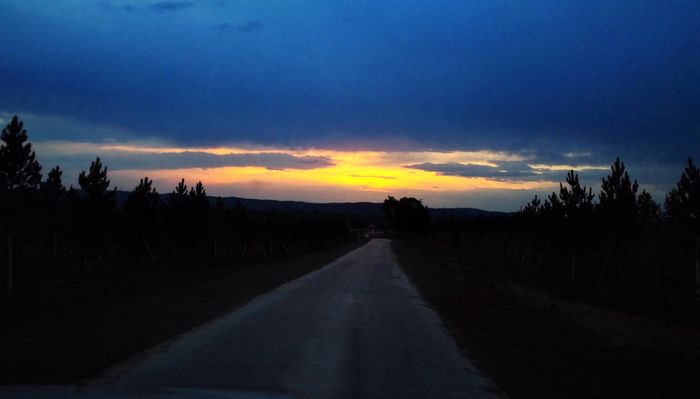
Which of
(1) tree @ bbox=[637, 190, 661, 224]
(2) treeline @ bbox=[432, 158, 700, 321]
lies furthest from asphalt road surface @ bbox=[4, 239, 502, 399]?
(1) tree @ bbox=[637, 190, 661, 224]

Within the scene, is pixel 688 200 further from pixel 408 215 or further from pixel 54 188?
pixel 408 215

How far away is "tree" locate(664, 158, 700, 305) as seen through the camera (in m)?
18.3

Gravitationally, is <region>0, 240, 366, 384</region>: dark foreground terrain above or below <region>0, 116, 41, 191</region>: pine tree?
below

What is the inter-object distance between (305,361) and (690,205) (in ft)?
48.6

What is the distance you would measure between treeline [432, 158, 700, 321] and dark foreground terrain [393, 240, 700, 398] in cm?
284

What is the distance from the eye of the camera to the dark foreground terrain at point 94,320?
8.04 m

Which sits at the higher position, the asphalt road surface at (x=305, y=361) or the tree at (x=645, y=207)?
the tree at (x=645, y=207)

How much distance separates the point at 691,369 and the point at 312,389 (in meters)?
5.93

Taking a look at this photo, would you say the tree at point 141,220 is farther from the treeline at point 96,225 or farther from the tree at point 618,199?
the tree at point 618,199

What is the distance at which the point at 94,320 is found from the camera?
12.6m

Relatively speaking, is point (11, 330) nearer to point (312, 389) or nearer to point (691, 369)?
point (312, 389)

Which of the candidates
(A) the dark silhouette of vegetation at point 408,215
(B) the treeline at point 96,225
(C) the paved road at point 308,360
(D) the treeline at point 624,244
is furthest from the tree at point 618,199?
(A) the dark silhouette of vegetation at point 408,215

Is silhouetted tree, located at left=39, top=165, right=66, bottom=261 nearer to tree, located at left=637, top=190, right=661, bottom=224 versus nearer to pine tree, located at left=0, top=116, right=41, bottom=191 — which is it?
pine tree, located at left=0, top=116, right=41, bottom=191

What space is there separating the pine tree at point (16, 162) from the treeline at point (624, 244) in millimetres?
18872
